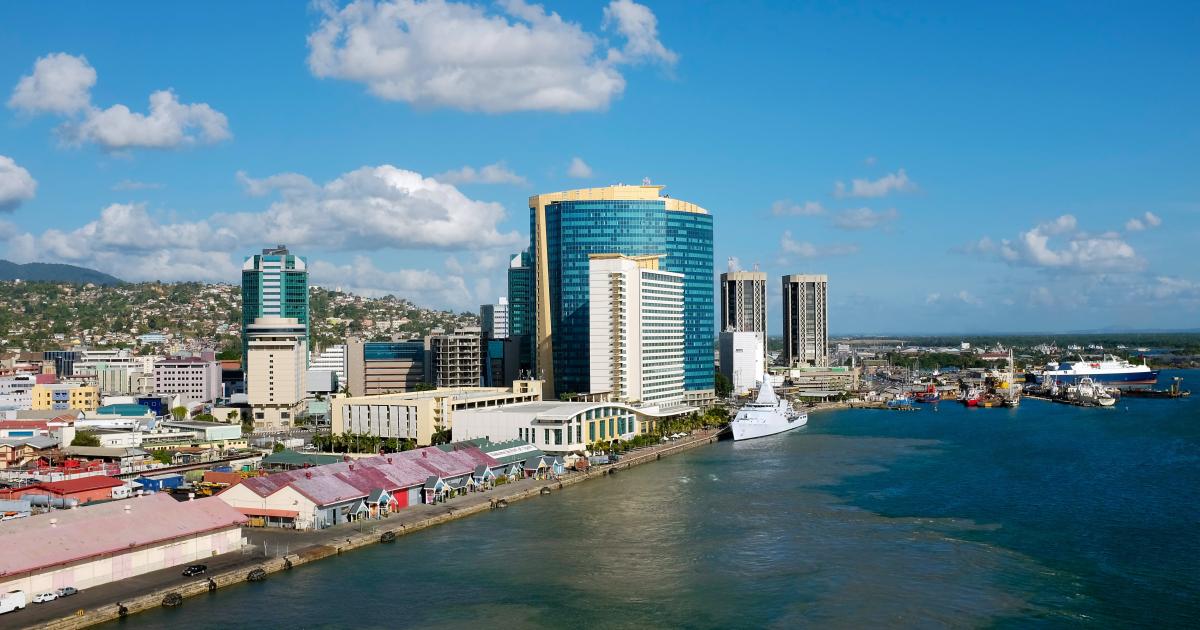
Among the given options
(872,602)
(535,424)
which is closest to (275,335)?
(535,424)

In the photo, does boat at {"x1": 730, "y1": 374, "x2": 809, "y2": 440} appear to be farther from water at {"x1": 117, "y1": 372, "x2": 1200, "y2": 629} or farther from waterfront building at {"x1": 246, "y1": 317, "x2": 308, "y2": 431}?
waterfront building at {"x1": 246, "y1": 317, "x2": 308, "y2": 431}

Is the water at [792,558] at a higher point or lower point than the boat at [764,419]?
lower

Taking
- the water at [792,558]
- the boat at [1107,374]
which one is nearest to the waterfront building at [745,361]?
the boat at [1107,374]

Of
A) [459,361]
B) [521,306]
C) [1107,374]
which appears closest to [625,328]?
[459,361]

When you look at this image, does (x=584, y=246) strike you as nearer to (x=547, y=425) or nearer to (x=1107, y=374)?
(x=547, y=425)

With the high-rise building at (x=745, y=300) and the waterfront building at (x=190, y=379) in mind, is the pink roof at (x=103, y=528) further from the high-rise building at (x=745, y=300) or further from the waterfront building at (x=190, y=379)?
the high-rise building at (x=745, y=300)

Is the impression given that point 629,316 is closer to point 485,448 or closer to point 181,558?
point 485,448
